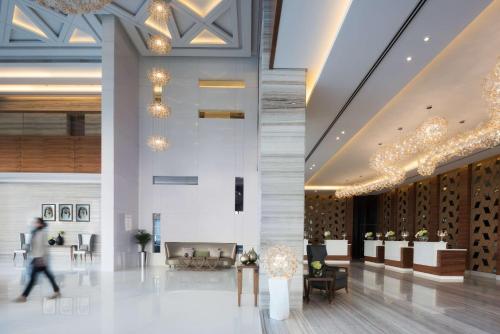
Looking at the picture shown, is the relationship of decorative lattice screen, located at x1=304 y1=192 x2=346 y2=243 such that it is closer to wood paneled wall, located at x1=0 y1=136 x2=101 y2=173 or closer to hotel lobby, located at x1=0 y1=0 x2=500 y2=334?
hotel lobby, located at x1=0 y1=0 x2=500 y2=334

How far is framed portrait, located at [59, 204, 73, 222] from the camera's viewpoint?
15750 millimetres

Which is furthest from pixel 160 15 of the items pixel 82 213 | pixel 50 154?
pixel 82 213

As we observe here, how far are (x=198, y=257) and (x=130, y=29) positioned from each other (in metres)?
7.56

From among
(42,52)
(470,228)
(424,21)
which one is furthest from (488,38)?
(42,52)

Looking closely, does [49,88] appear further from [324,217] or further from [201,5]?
[324,217]

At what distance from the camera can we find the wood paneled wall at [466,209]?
39.9ft

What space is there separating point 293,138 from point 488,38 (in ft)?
10.5

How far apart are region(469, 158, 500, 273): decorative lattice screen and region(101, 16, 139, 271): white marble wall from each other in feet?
37.5

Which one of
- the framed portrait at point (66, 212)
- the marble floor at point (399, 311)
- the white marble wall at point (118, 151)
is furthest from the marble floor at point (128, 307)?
the framed portrait at point (66, 212)

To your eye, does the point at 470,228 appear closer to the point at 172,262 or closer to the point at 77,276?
the point at 172,262

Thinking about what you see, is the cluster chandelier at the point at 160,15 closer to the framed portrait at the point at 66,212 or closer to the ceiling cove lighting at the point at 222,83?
the ceiling cove lighting at the point at 222,83

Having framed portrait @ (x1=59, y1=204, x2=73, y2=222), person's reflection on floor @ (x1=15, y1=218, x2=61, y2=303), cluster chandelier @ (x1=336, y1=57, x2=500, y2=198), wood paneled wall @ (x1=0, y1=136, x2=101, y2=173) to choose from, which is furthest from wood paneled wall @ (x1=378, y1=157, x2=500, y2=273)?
framed portrait @ (x1=59, y1=204, x2=73, y2=222)

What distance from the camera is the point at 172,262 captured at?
12.3 metres

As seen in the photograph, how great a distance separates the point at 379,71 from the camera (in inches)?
254
